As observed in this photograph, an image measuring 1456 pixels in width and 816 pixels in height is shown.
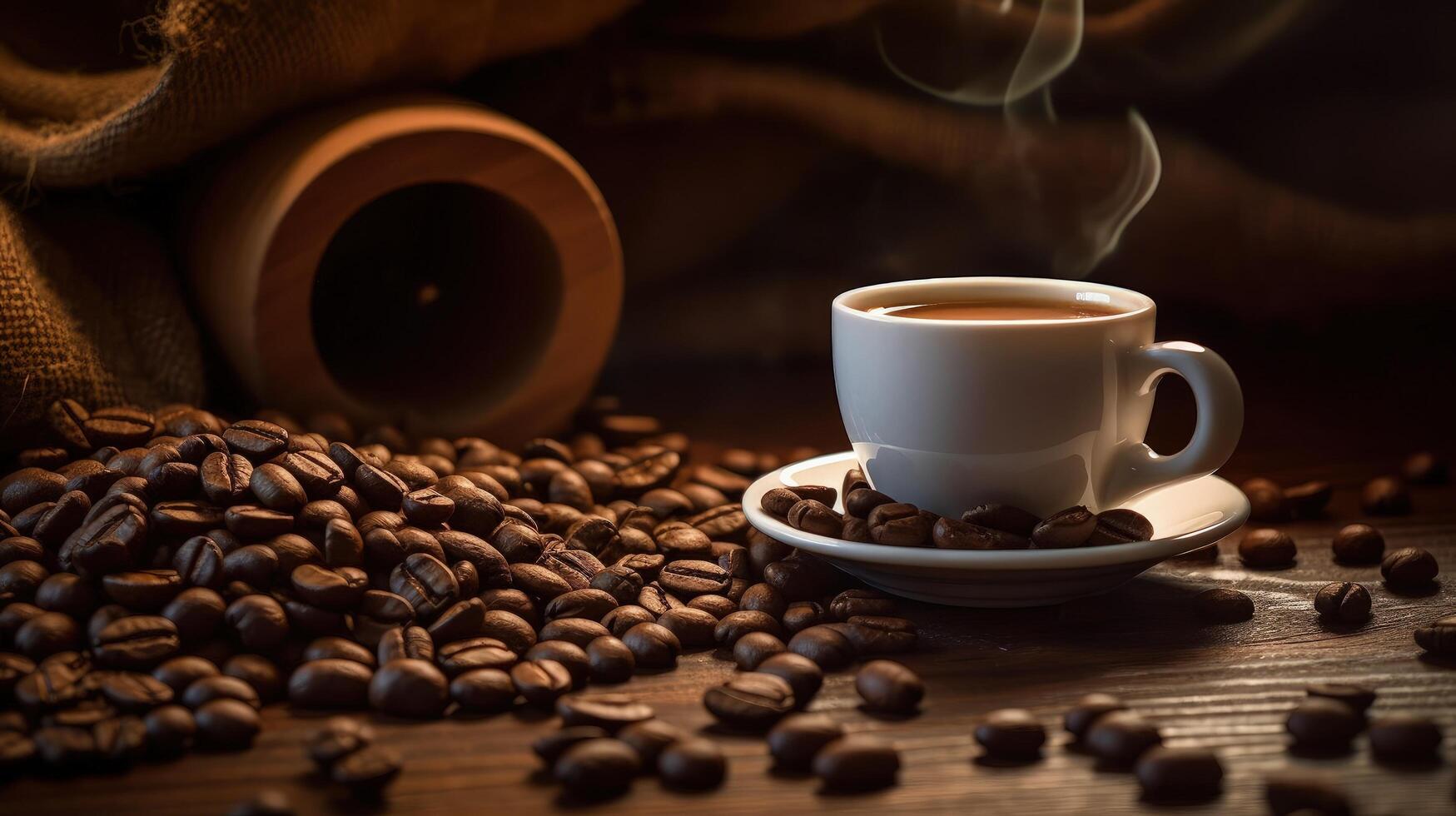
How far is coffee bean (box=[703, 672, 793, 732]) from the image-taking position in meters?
1.08

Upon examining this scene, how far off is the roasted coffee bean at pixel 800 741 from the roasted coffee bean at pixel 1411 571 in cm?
69

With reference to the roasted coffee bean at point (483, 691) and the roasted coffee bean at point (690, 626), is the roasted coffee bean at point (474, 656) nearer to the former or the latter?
the roasted coffee bean at point (483, 691)

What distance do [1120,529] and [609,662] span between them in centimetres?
50

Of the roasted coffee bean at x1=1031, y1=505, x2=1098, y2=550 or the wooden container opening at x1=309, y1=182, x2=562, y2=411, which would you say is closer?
the roasted coffee bean at x1=1031, y1=505, x2=1098, y2=550

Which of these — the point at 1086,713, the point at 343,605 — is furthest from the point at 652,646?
the point at 1086,713

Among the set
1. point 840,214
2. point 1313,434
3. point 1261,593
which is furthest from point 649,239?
point 1261,593

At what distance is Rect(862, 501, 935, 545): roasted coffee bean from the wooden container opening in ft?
2.59

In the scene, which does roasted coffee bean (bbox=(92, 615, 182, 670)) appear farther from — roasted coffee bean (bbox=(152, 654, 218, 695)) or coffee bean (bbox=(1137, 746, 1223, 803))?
coffee bean (bbox=(1137, 746, 1223, 803))

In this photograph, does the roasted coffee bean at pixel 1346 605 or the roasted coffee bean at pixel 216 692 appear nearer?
the roasted coffee bean at pixel 216 692

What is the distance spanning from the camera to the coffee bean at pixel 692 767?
100 cm

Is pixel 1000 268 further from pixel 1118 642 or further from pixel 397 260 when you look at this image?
pixel 1118 642

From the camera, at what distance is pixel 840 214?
2.33 metres

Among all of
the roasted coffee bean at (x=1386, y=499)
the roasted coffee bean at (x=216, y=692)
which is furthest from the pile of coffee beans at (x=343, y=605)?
the roasted coffee bean at (x=1386, y=499)

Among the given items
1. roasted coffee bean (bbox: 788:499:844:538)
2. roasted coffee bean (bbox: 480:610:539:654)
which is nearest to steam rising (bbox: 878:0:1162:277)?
roasted coffee bean (bbox: 788:499:844:538)
